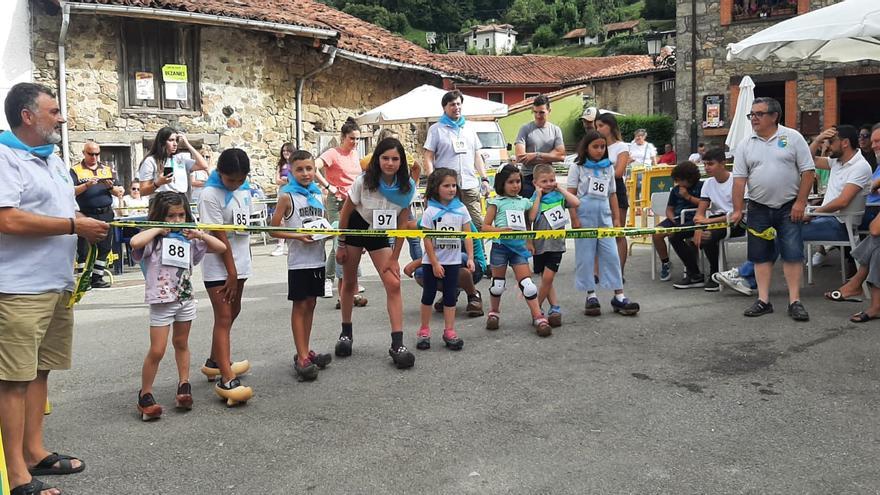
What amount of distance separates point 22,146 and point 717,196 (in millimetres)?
6871

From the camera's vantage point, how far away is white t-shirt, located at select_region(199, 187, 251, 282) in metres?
5.13

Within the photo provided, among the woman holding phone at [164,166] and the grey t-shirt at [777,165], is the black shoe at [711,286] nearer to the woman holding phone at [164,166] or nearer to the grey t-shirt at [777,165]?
the grey t-shirt at [777,165]

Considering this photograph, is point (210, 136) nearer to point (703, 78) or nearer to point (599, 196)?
point (599, 196)

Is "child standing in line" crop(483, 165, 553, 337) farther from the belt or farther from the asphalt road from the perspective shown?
the belt

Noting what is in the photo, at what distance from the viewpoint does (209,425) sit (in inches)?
184

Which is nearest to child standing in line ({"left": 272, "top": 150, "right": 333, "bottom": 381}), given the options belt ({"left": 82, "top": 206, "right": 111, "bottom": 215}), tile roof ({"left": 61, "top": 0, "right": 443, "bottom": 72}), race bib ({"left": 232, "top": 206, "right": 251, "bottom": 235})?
race bib ({"left": 232, "top": 206, "right": 251, "bottom": 235})

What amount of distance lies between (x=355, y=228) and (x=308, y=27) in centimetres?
1190

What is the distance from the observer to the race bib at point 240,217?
205 inches

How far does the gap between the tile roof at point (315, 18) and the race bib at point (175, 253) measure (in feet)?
36.1

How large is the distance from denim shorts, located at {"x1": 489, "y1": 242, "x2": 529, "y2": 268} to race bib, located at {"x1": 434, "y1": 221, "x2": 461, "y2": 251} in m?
0.63

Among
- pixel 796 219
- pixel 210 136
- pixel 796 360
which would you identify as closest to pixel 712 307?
pixel 796 219

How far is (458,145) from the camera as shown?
27.0ft

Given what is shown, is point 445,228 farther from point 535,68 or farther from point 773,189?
point 535,68

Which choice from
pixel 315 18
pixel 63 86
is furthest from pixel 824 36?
pixel 315 18
